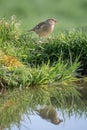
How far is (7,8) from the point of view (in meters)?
20.5

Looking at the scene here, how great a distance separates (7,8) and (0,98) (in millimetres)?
9706

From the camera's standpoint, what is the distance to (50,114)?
10.3m

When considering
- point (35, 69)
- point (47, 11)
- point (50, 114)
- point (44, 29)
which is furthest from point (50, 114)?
point (47, 11)

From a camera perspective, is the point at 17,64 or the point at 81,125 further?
the point at 17,64

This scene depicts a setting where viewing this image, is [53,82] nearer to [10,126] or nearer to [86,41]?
[86,41]

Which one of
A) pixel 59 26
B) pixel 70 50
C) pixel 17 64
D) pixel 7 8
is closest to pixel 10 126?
pixel 17 64

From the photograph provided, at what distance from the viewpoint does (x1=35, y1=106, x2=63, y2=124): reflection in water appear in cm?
1000

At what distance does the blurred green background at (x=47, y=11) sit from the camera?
747 inches

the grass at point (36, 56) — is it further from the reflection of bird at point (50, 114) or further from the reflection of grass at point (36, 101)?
the reflection of bird at point (50, 114)

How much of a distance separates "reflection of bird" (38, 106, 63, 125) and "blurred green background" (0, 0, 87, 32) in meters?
7.73

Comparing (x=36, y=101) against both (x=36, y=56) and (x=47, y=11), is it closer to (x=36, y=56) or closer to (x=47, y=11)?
(x=36, y=56)

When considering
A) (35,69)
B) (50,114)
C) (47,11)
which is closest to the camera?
(50,114)

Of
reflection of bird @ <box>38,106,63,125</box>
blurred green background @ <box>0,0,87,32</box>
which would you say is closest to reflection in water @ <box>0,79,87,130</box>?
reflection of bird @ <box>38,106,63,125</box>

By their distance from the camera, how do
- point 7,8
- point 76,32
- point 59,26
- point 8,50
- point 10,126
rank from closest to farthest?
point 10,126, point 8,50, point 76,32, point 59,26, point 7,8
